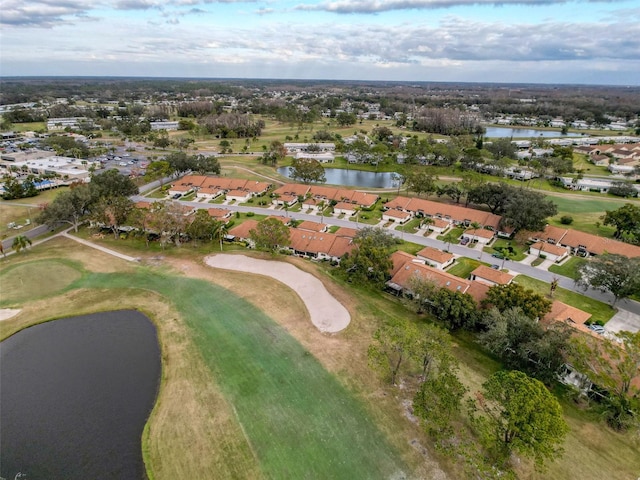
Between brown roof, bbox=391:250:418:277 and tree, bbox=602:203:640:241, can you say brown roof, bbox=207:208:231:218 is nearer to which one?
brown roof, bbox=391:250:418:277

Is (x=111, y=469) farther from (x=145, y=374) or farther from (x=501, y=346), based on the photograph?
(x=501, y=346)

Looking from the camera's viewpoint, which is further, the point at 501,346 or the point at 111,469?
the point at 501,346

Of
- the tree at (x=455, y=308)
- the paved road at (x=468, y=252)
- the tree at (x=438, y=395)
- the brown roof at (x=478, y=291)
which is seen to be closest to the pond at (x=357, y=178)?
the paved road at (x=468, y=252)

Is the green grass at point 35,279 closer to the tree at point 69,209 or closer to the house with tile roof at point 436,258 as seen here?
the tree at point 69,209

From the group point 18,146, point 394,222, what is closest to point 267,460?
point 394,222

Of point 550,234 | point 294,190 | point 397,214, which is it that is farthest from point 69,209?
point 550,234

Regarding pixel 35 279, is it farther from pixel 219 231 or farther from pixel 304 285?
pixel 304 285
